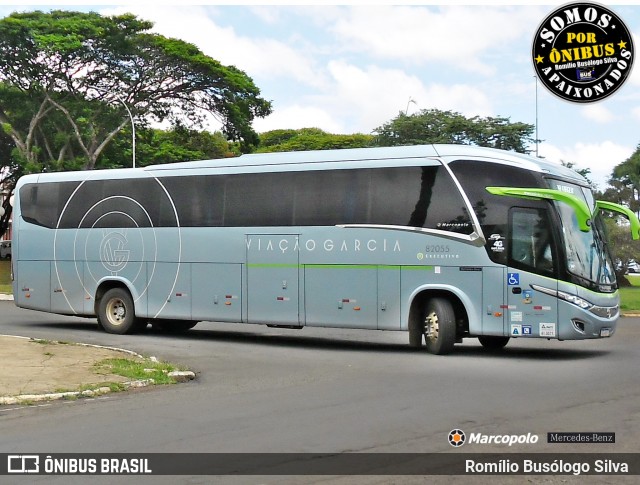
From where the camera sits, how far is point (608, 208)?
18.2 meters

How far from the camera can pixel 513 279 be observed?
53.2 ft

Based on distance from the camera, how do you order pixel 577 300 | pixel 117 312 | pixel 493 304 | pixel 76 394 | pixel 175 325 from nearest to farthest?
pixel 76 394
pixel 577 300
pixel 493 304
pixel 117 312
pixel 175 325

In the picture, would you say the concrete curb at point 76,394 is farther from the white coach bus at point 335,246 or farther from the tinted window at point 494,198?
the tinted window at point 494,198

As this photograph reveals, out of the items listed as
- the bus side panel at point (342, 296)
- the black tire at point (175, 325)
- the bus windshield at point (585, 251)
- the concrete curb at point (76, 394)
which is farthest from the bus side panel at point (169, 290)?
the bus windshield at point (585, 251)

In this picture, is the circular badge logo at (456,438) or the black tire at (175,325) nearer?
the circular badge logo at (456,438)

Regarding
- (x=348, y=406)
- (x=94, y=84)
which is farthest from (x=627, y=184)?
(x=348, y=406)

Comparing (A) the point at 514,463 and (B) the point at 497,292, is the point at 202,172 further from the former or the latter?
(A) the point at 514,463

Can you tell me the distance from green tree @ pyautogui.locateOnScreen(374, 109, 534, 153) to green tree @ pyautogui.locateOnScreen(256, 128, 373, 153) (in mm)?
21465

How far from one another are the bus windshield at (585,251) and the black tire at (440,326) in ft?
7.28

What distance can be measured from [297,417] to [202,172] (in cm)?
1082

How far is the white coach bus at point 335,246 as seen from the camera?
16.2m

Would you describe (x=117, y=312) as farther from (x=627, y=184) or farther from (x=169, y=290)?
(x=627, y=184)

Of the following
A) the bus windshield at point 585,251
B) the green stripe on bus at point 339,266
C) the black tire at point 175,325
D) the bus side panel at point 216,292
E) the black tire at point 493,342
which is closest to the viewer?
the bus windshield at point 585,251

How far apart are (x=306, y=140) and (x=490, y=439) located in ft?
243
